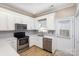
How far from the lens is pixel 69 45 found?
1067mm

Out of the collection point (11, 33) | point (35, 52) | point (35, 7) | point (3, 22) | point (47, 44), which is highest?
point (35, 7)

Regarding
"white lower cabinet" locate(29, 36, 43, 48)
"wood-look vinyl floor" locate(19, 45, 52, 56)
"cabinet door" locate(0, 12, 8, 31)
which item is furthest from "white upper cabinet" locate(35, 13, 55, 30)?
"cabinet door" locate(0, 12, 8, 31)

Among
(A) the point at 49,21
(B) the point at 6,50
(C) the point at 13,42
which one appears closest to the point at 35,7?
(A) the point at 49,21

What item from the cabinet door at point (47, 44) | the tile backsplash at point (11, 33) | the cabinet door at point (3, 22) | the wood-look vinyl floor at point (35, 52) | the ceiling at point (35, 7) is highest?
the ceiling at point (35, 7)

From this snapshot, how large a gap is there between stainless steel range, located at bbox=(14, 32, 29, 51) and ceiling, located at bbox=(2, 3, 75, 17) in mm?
375

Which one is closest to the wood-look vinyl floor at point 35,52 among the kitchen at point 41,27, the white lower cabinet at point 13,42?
the kitchen at point 41,27

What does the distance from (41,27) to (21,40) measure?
408 mm

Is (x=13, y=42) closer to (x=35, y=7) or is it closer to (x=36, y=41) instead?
(x=36, y=41)

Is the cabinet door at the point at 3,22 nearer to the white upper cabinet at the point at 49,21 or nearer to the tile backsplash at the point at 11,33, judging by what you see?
the tile backsplash at the point at 11,33

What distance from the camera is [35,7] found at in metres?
1.11

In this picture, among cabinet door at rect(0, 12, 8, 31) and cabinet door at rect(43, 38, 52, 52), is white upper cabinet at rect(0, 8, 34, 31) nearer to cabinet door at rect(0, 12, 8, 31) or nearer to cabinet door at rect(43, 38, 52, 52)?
cabinet door at rect(0, 12, 8, 31)

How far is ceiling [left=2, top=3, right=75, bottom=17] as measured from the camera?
1.06 metres

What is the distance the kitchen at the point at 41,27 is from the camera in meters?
1.03

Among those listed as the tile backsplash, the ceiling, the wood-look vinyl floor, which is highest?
the ceiling
